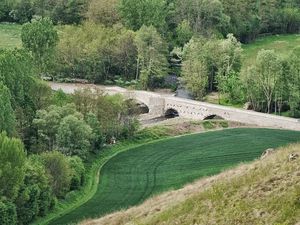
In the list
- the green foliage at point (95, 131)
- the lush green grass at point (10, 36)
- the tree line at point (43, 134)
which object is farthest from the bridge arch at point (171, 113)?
the lush green grass at point (10, 36)

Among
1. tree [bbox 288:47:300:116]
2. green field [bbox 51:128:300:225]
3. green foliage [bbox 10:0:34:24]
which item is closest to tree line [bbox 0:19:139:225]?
green field [bbox 51:128:300:225]

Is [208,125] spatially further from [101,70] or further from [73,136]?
[101,70]

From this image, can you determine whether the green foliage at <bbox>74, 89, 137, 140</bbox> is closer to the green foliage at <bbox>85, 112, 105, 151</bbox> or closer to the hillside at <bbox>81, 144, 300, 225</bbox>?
the green foliage at <bbox>85, 112, 105, 151</bbox>

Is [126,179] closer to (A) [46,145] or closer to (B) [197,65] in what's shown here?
(A) [46,145]

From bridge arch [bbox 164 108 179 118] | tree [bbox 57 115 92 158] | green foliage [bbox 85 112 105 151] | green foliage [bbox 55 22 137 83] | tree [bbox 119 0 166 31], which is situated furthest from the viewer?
tree [bbox 119 0 166 31]

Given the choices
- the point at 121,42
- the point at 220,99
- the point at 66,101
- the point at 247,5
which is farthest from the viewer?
the point at 247,5

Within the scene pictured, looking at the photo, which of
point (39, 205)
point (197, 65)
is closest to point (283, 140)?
point (197, 65)
